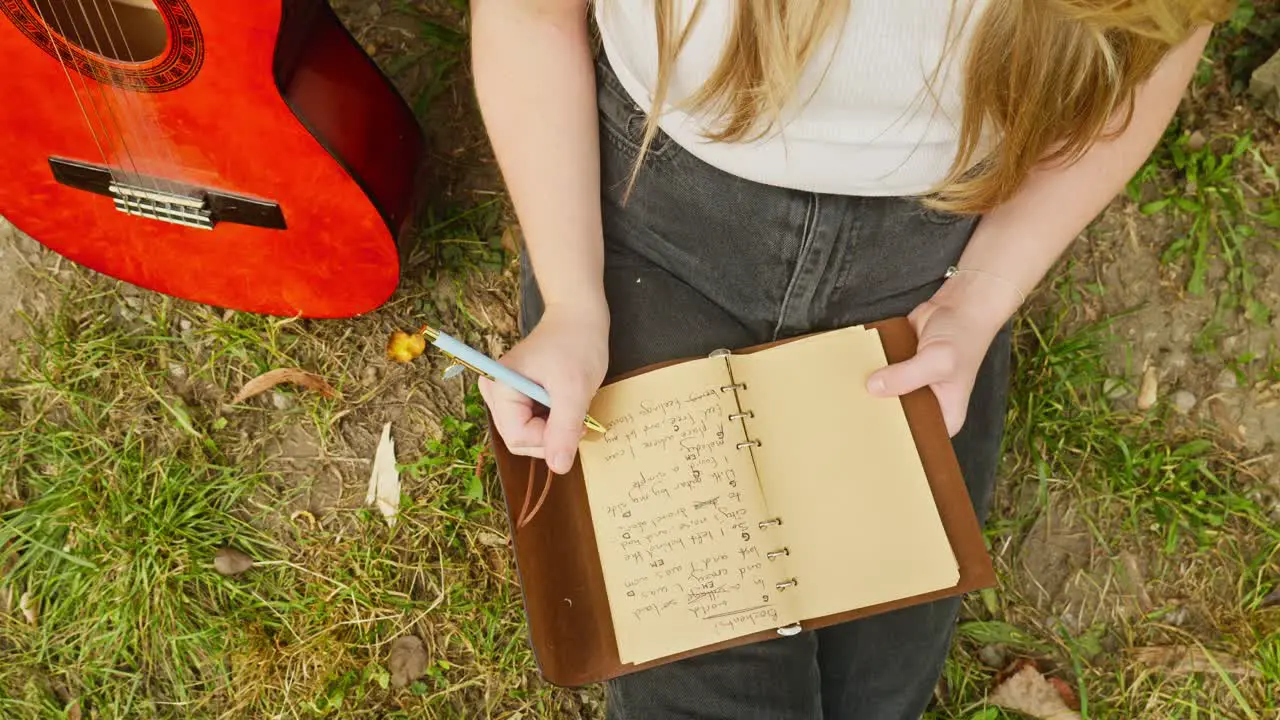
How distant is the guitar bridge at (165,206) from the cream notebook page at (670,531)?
2.50 ft

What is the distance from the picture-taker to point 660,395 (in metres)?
1.09

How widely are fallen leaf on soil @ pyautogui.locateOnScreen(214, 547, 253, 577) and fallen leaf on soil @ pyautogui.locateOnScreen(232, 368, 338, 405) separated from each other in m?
0.28

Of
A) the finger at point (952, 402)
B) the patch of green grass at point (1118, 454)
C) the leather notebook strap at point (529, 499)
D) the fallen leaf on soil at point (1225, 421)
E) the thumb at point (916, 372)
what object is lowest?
the patch of green grass at point (1118, 454)

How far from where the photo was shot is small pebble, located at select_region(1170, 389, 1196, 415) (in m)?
1.73

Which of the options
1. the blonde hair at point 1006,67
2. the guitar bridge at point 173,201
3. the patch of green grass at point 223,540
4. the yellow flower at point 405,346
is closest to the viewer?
the blonde hair at point 1006,67

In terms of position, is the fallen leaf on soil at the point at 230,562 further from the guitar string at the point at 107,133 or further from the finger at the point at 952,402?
the finger at the point at 952,402

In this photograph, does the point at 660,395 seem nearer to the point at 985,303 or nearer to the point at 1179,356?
the point at 985,303

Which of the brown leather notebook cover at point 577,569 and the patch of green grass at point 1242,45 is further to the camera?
the patch of green grass at point 1242,45

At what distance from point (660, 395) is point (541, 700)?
806 mm

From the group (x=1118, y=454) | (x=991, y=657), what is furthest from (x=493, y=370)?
(x=1118, y=454)

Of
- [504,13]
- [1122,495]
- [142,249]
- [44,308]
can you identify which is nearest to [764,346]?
[504,13]

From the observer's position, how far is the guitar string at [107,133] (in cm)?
120

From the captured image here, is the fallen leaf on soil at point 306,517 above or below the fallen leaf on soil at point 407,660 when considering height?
above

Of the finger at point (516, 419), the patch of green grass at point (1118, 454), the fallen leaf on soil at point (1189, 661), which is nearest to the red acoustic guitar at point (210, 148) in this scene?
the finger at point (516, 419)
